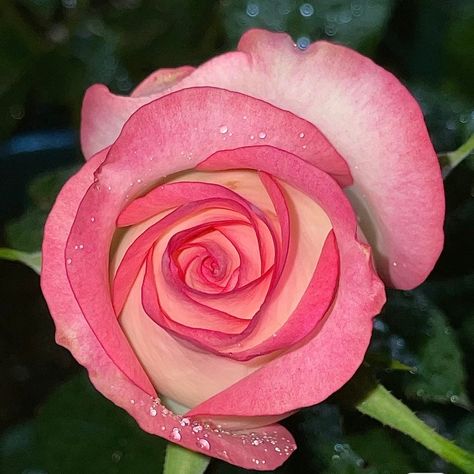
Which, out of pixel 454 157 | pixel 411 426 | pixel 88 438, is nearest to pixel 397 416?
pixel 411 426

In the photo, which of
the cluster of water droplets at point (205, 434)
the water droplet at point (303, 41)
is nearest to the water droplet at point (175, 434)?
the cluster of water droplets at point (205, 434)

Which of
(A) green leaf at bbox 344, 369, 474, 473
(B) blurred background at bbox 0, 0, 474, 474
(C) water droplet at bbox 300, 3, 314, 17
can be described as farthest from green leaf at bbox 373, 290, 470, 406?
(C) water droplet at bbox 300, 3, 314, 17

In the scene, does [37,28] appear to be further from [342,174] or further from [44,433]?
[342,174]

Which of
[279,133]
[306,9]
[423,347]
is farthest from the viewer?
[306,9]

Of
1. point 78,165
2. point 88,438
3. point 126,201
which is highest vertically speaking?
point 126,201

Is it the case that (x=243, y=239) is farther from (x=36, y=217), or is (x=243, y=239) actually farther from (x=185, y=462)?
(x=36, y=217)

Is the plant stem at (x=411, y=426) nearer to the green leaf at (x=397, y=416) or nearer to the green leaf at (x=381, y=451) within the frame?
the green leaf at (x=397, y=416)
